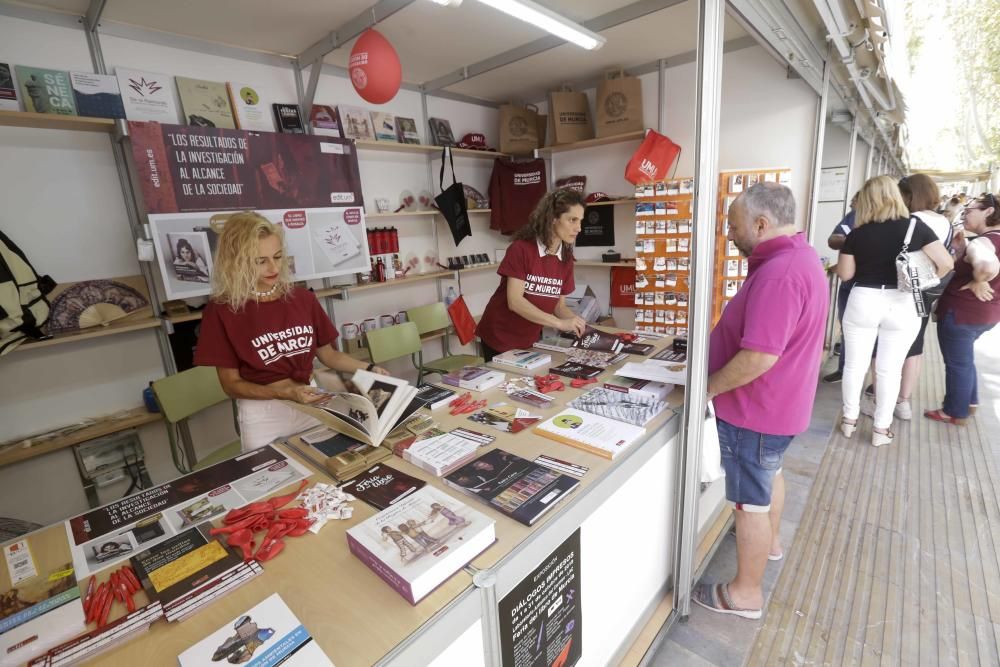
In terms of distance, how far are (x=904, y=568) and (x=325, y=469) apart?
248 centimetres

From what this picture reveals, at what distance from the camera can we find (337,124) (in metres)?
3.47

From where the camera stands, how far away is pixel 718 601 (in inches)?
73.7

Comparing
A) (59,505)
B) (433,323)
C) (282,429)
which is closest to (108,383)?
(59,505)

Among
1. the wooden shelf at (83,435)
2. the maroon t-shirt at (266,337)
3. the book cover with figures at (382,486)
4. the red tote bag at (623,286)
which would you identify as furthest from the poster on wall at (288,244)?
the red tote bag at (623,286)

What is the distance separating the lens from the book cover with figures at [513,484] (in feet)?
3.60

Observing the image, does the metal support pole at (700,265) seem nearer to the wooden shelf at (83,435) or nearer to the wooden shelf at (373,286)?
the wooden shelf at (373,286)

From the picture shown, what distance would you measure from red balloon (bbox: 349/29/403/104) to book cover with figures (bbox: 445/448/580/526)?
6.34 ft

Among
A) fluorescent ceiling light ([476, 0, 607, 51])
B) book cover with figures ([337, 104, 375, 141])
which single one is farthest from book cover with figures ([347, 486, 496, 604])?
book cover with figures ([337, 104, 375, 141])

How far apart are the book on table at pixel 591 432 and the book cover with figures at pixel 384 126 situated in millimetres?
3142

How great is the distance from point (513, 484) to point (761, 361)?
2.90ft

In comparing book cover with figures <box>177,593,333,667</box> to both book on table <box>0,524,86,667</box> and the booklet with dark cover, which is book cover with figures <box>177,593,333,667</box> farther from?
book on table <box>0,524,86,667</box>

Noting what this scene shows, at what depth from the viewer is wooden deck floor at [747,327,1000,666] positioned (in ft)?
5.50

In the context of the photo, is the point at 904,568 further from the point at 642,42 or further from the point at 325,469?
the point at 642,42

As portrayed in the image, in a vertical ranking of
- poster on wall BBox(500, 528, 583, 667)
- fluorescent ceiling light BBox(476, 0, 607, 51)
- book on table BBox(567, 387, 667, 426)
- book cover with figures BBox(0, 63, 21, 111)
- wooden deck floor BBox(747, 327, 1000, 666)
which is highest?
fluorescent ceiling light BBox(476, 0, 607, 51)
